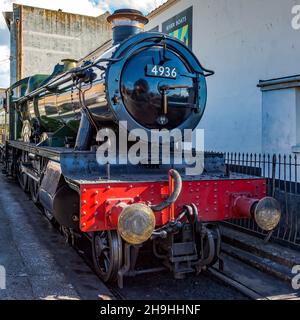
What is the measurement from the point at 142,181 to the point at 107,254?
941 millimetres

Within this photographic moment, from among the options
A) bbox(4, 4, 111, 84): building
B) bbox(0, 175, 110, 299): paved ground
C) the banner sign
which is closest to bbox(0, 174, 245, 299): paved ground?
bbox(0, 175, 110, 299): paved ground

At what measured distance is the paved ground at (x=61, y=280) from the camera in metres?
3.82

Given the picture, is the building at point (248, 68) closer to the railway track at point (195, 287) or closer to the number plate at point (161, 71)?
the number plate at point (161, 71)

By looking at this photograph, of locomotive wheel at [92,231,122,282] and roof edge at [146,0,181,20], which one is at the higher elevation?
roof edge at [146,0,181,20]

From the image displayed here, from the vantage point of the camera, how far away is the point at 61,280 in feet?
13.5

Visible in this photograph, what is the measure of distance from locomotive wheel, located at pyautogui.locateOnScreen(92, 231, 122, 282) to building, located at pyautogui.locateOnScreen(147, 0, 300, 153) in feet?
12.2

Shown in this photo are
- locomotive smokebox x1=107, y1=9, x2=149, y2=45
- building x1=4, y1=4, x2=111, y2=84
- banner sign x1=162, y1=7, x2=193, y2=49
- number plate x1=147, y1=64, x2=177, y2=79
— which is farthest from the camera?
building x1=4, y1=4, x2=111, y2=84

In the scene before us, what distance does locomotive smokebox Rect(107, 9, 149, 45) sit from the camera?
193 inches

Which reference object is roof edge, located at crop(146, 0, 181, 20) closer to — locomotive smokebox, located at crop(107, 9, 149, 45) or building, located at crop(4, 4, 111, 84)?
locomotive smokebox, located at crop(107, 9, 149, 45)

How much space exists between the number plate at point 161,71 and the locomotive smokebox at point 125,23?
0.77 m

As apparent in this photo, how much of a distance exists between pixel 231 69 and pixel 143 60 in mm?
4188

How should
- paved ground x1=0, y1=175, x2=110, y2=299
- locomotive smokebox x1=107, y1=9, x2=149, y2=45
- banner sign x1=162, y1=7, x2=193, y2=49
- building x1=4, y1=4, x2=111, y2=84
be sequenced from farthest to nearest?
1. building x1=4, y1=4, x2=111, y2=84
2. banner sign x1=162, y1=7, x2=193, y2=49
3. locomotive smokebox x1=107, y1=9, x2=149, y2=45
4. paved ground x1=0, y1=175, x2=110, y2=299

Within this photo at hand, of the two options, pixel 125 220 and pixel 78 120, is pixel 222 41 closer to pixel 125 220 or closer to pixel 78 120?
pixel 78 120

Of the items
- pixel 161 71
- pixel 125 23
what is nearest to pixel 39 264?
pixel 161 71
